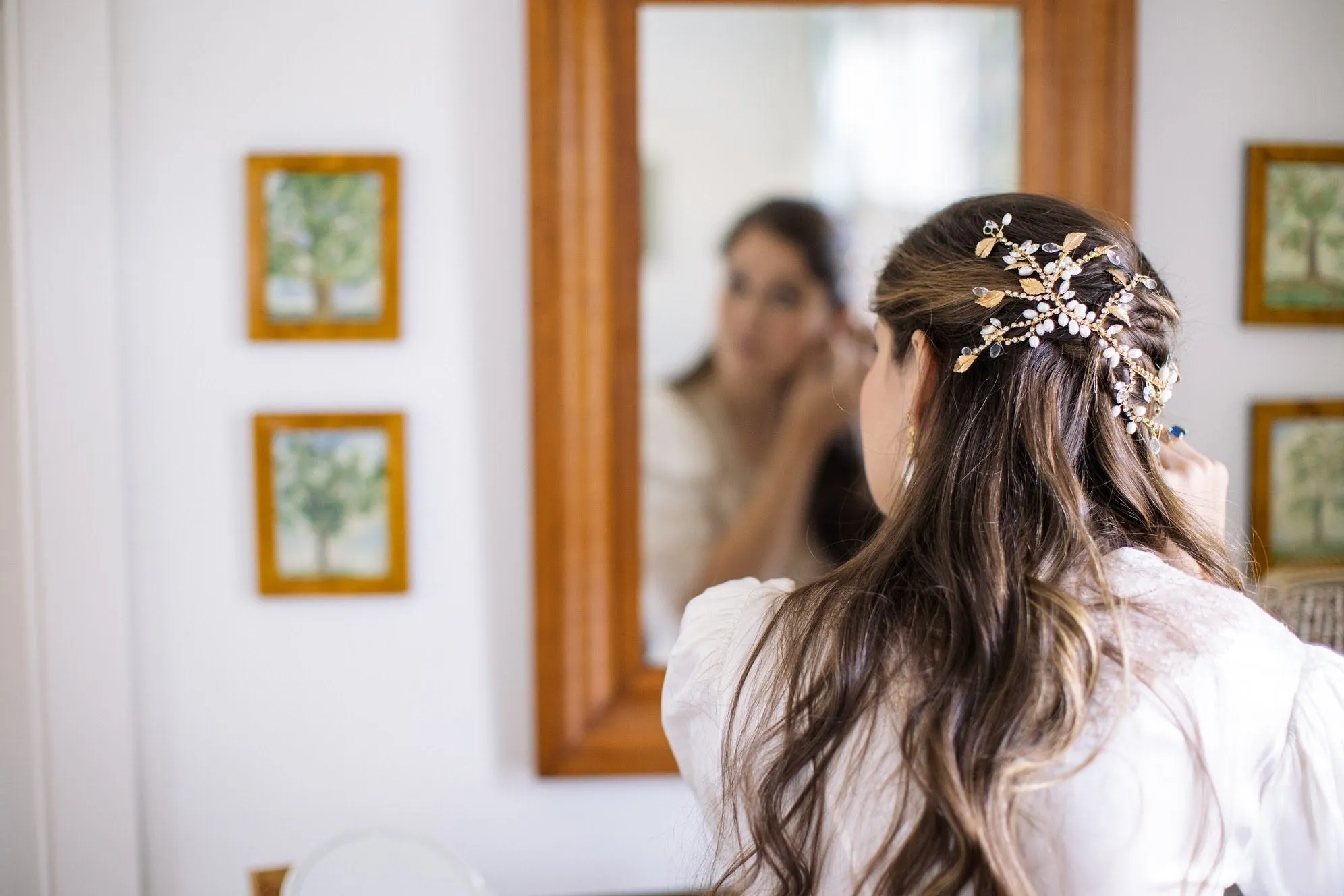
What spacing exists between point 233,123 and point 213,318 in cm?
27

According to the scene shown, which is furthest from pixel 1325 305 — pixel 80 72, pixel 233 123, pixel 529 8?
pixel 80 72

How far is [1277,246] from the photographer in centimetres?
139

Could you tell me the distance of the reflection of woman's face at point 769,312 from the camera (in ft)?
4.34

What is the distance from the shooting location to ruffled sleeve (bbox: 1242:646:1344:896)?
68cm

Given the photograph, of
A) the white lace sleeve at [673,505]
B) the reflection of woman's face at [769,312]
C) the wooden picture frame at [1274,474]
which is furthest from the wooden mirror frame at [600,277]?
the wooden picture frame at [1274,474]

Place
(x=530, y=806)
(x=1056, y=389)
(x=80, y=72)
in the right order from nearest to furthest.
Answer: (x=1056, y=389) < (x=80, y=72) < (x=530, y=806)

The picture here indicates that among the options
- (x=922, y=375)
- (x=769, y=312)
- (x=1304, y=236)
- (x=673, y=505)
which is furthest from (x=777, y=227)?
(x=1304, y=236)

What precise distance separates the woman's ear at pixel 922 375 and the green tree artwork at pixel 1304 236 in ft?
2.98

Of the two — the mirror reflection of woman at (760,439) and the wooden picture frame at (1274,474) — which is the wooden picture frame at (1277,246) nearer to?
the wooden picture frame at (1274,474)

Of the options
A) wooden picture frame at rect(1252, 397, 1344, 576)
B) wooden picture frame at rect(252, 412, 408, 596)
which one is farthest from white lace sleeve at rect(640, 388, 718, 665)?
wooden picture frame at rect(1252, 397, 1344, 576)

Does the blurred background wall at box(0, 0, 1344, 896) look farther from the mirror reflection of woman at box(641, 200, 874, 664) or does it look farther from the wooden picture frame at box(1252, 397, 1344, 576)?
the mirror reflection of woman at box(641, 200, 874, 664)

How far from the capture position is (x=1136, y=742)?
2.08ft

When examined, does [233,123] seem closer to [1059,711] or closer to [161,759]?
[161,759]

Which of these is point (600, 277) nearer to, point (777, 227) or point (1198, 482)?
point (777, 227)
